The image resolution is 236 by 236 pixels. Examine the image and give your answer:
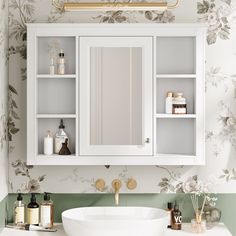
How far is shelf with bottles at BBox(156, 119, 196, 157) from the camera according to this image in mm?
3199

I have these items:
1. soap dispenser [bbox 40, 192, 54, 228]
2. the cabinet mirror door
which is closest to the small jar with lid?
the cabinet mirror door

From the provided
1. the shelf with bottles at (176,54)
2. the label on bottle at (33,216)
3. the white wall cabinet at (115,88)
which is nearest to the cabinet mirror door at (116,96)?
the white wall cabinet at (115,88)

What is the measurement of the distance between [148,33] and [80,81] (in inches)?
18.1

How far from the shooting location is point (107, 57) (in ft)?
10.2


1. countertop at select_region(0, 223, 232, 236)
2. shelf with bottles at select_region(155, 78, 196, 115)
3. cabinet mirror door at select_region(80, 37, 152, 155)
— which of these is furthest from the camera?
shelf with bottles at select_region(155, 78, 196, 115)

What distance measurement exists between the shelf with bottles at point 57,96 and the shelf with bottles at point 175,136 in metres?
0.52

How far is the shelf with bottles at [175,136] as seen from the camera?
3.20 m

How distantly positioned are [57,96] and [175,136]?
713 millimetres

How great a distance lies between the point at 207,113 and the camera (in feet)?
10.7

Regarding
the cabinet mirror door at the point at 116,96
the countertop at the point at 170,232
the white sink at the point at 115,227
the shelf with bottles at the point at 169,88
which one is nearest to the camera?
the white sink at the point at 115,227

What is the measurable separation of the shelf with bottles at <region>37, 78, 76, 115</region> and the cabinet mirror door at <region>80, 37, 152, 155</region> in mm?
111

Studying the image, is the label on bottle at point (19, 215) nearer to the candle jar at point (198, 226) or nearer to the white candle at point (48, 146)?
the white candle at point (48, 146)

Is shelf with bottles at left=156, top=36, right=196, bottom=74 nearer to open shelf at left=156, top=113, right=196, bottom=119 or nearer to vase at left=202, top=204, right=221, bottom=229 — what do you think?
open shelf at left=156, top=113, right=196, bottom=119

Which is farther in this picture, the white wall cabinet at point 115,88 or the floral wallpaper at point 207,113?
the floral wallpaper at point 207,113
